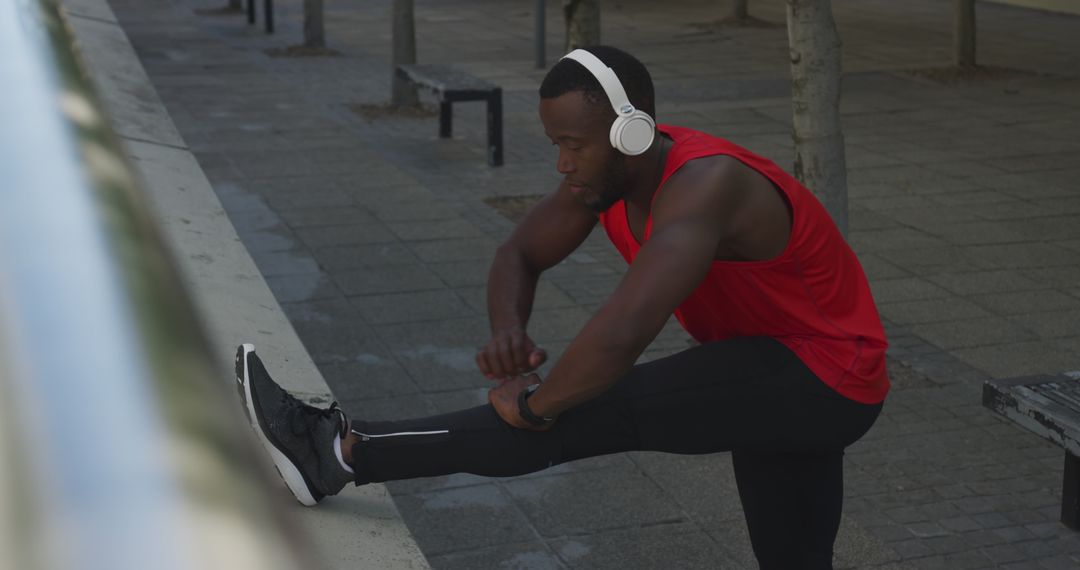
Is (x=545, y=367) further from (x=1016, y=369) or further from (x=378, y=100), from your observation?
(x=378, y=100)

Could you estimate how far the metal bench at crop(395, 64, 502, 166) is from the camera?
35.2 ft

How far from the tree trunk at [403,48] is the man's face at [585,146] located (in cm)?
1041

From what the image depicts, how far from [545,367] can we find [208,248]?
1906 mm

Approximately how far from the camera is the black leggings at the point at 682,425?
113 inches

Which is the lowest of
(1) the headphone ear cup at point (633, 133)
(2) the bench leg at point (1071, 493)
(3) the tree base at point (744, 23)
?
(3) the tree base at point (744, 23)

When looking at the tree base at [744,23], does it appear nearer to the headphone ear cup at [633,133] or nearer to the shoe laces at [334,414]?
the shoe laces at [334,414]

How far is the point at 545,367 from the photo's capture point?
247 inches

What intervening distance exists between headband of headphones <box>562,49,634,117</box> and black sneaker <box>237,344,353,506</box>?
96cm

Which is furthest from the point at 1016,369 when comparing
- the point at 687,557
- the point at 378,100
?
the point at 378,100

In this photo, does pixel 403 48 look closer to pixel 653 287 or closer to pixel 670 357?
pixel 670 357

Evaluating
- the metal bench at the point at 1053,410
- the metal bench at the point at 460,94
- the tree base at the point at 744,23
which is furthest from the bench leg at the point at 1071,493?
the tree base at the point at 744,23

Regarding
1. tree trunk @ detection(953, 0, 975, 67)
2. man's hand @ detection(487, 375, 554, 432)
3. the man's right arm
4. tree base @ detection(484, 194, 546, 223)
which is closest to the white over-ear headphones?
the man's right arm

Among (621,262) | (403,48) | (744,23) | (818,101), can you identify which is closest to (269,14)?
(744,23)

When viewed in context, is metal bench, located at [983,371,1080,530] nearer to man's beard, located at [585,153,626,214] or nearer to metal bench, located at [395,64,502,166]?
man's beard, located at [585,153,626,214]
